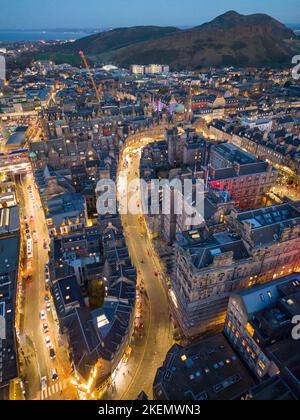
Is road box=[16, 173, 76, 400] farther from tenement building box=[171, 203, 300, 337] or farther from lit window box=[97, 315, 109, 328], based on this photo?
tenement building box=[171, 203, 300, 337]

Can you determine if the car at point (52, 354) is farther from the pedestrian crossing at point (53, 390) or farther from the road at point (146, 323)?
the road at point (146, 323)

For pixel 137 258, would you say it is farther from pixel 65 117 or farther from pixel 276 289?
pixel 65 117

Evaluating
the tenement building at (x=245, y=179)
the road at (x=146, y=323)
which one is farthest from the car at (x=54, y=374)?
the tenement building at (x=245, y=179)

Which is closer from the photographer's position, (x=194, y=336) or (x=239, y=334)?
(x=239, y=334)

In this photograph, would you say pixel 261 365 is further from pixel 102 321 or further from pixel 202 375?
pixel 102 321

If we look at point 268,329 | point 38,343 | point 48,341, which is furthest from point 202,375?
point 38,343

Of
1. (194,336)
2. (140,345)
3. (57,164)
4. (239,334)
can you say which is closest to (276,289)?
(239,334)
